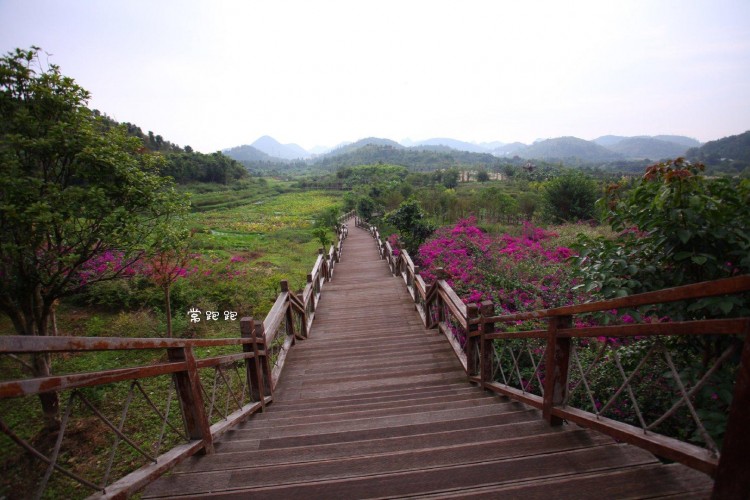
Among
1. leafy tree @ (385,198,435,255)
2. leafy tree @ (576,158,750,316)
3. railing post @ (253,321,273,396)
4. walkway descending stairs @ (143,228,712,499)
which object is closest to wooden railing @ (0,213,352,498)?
railing post @ (253,321,273,396)

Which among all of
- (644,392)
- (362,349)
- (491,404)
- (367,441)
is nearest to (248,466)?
(367,441)

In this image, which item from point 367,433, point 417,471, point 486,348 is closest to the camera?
point 417,471

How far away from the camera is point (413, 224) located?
15.1 metres

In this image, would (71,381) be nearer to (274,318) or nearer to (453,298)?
(274,318)

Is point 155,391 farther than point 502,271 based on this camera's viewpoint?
No

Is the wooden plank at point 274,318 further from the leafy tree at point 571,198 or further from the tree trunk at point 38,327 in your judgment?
the leafy tree at point 571,198

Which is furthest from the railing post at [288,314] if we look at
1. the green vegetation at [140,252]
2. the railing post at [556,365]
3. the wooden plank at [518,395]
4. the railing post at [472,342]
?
the railing post at [556,365]

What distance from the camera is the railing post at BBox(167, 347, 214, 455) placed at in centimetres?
225

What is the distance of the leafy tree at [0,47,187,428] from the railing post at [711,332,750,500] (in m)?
5.16

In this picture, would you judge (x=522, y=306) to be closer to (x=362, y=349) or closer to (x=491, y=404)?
(x=362, y=349)

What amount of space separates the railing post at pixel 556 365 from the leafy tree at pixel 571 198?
21.4 meters

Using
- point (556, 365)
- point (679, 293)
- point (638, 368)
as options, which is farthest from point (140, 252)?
point (679, 293)

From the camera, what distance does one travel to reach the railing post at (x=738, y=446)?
1.21 metres

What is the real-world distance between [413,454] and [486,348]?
1702 mm
